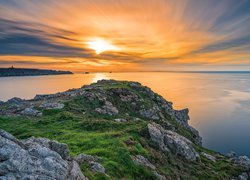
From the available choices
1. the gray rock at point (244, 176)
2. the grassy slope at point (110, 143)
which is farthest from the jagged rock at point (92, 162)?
the gray rock at point (244, 176)

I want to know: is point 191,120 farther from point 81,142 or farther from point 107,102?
point 81,142

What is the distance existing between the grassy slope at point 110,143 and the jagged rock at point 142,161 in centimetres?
91

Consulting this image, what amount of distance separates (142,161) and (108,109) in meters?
34.5

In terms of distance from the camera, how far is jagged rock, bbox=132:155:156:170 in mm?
33659

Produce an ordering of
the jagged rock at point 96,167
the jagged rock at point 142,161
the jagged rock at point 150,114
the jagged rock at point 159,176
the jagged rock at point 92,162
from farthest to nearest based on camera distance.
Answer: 1. the jagged rock at point 150,114
2. the jagged rock at point 142,161
3. the jagged rock at point 159,176
4. the jagged rock at point 92,162
5. the jagged rock at point 96,167

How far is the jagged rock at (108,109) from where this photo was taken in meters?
65.5

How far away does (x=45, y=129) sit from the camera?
144 ft

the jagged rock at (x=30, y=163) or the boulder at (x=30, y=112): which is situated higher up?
the jagged rock at (x=30, y=163)

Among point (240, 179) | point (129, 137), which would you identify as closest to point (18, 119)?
point (129, 137)

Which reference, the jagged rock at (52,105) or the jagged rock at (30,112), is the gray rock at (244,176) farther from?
the jagged rock at (30,112)

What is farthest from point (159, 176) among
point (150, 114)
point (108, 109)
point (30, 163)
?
point (150, 114)

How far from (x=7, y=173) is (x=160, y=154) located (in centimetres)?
2880

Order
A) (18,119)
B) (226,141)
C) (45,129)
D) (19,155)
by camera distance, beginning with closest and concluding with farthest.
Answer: (19,155) → (45,129) → (18,119) → (226,141)

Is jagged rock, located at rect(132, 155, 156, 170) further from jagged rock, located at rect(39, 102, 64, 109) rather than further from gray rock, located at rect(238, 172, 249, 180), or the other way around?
jagged rock, located at rect(39, 102, 64, 109)
